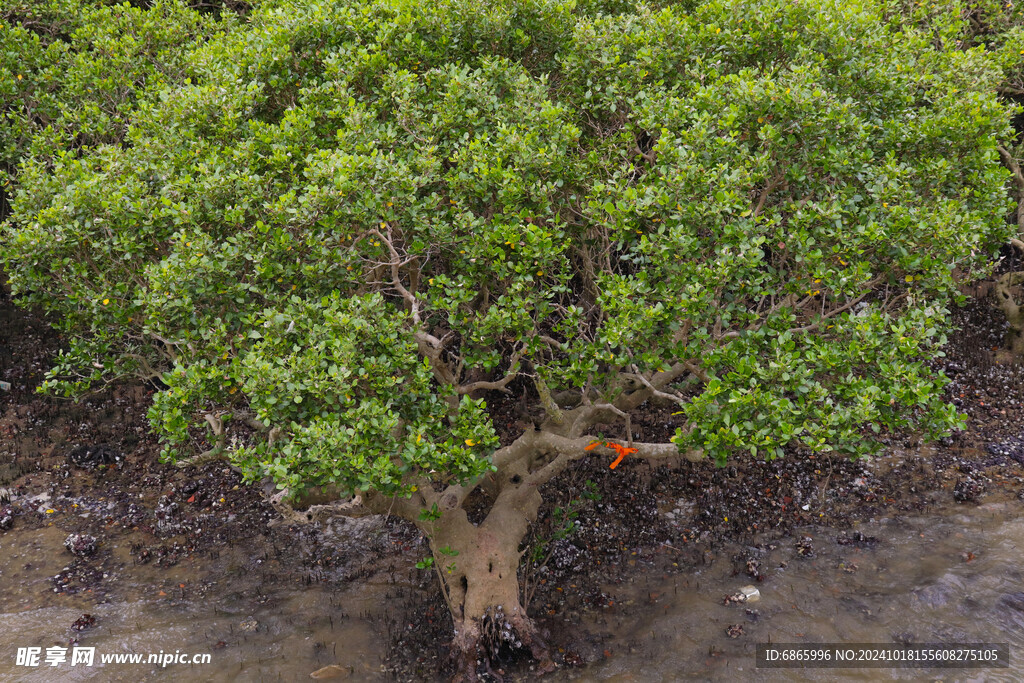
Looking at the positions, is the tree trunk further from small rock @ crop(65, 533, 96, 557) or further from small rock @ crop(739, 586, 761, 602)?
small rock @ crop(65, 533, 96, 557)

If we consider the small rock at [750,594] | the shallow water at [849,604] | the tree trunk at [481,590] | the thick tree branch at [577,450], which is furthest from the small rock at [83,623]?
the small rock at [750,594]

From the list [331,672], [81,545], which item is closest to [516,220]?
[331,672]

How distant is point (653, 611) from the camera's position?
10492 mm

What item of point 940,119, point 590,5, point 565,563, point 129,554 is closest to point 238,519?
point 129,554

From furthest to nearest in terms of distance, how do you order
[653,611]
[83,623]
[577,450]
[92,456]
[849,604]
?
[92,456]
[83,623]
[653,611]
[849,604]
[577,450]

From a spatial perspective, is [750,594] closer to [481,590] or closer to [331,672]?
[481,590]

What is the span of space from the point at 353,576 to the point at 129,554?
12.9 ft

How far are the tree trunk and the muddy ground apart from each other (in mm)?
351

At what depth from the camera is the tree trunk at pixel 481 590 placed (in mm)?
9516

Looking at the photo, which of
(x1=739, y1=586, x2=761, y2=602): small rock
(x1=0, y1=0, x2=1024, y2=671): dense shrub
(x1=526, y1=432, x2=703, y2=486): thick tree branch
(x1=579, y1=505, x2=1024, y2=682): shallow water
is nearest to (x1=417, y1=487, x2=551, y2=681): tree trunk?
(x1=0, y1=0, x2=1024, y2=671): dense shrub

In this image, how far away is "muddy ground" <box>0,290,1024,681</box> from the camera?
11039 mm

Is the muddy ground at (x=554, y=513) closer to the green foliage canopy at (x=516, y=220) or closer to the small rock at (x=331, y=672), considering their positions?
the small rock at (x=331, y=672)

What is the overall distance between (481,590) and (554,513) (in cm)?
254

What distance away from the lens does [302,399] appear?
6.98 metres
